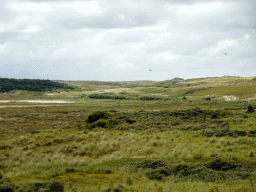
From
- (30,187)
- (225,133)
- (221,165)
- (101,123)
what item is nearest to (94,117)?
(101,123)

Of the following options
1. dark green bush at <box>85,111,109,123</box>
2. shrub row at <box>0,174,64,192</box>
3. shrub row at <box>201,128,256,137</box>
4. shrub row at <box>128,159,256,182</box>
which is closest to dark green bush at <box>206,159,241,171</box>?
shrub row at <box>128,159,256,182</box>

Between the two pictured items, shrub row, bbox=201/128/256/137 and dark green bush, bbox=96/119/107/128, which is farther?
dark green bush, bbox=96/119/107/128

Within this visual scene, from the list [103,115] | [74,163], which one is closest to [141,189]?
[74,163]

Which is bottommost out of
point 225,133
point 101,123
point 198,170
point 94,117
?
point 101,123

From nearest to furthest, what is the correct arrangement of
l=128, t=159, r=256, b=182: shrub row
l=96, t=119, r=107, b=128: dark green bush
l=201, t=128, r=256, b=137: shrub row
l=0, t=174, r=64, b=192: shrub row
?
l=0, t=174, r=64, b=192: shrub row, l=128, t=159, r=256, b=182: shrub row, l=201, t=128, r=256, b=137: shrub row, l=96, t=119, r=107, b=128: dark green bush

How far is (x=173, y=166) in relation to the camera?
11.6 meters

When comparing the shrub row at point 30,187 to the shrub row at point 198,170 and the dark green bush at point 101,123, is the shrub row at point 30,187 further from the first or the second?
the dark green bush at point 101,123

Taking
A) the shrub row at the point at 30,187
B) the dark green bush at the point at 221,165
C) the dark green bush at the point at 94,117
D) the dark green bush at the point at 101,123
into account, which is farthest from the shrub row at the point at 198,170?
the dark green bush at the point at 94,117

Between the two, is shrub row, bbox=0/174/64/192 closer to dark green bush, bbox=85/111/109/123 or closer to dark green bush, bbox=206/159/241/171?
dark green bush, bbox=206/159/241/171

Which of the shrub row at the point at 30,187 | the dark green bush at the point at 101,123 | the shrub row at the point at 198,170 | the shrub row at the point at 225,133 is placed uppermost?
the shrub row at the point at 30,187

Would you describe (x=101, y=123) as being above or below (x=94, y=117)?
below

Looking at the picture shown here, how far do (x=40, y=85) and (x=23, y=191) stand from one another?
8104 inches

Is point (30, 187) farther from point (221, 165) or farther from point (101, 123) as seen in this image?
point (101, 123)

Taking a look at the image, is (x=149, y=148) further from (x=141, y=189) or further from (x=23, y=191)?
(x=23, y=191)
